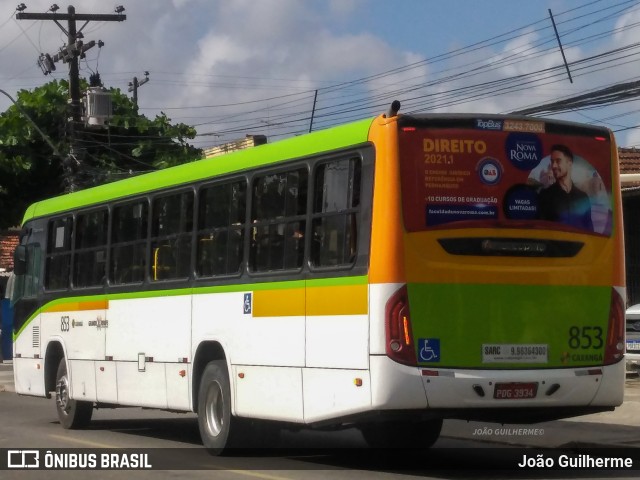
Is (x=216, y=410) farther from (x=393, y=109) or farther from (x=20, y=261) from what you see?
(x=20, y=261)

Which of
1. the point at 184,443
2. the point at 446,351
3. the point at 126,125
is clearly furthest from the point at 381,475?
the point at 126,125

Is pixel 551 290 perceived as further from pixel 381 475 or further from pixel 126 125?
pixel 126 125

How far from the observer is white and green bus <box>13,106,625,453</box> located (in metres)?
10.5

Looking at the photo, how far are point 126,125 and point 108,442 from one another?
67.2ft

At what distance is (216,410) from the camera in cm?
1316

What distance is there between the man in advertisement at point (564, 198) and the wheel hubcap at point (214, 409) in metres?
4.03

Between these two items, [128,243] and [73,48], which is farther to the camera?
[73,48]

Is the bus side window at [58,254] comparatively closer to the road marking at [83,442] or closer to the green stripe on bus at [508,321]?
the road marking at [83,442]

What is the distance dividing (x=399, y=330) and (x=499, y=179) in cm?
160

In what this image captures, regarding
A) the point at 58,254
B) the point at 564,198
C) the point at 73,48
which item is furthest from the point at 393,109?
the point at 73,48

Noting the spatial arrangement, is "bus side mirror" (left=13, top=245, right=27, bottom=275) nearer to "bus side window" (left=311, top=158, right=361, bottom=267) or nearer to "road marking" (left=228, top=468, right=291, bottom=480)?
"road marking" (left=228, top=468, right=291, bottom=480)

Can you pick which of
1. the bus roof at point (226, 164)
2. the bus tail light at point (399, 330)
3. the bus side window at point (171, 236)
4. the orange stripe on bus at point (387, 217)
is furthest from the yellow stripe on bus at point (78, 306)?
the bus tail light at point (399, 330)

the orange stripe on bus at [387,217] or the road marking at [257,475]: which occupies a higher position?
the orange stripe on bus at [387,217]

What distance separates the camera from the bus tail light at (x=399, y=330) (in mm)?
10383
